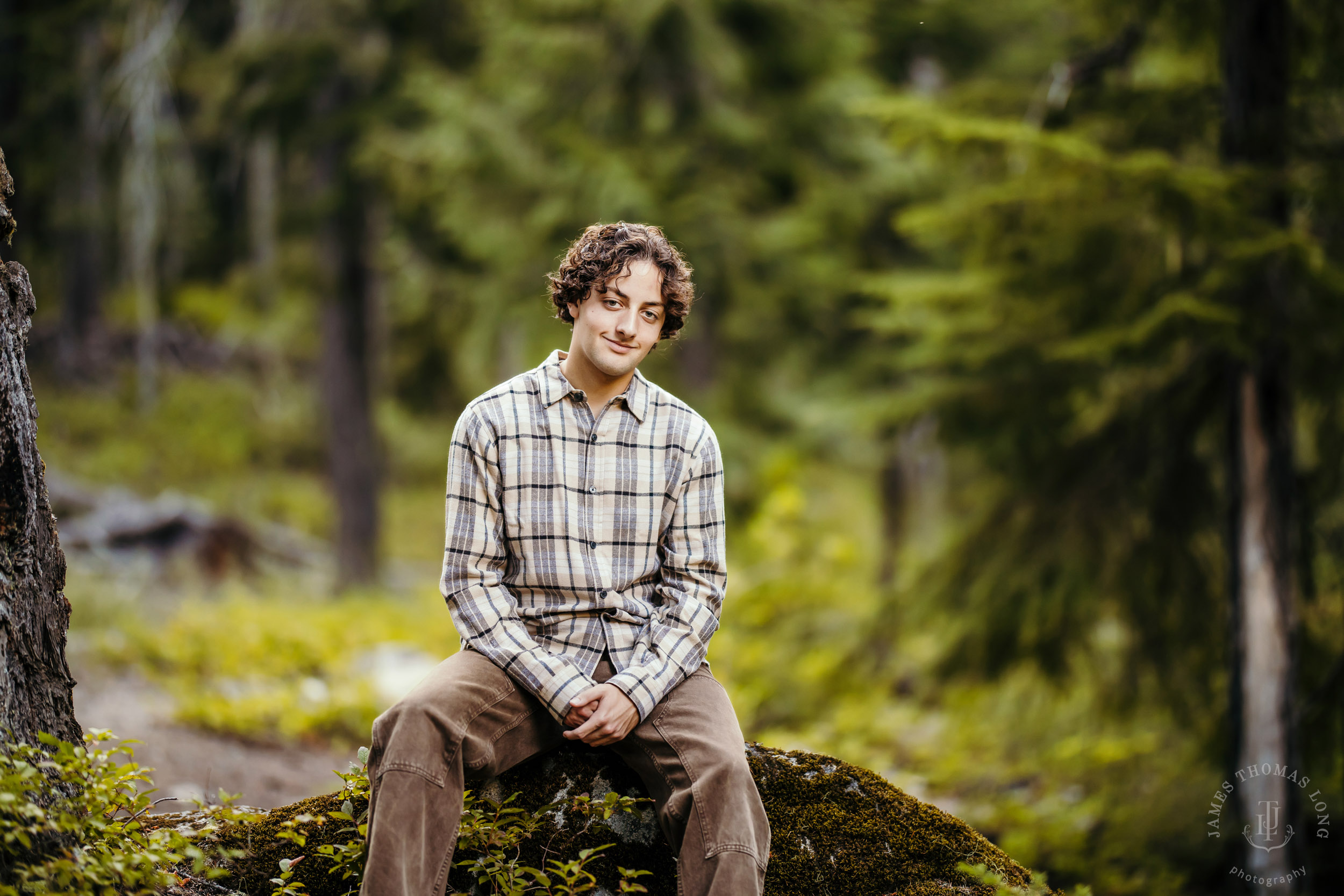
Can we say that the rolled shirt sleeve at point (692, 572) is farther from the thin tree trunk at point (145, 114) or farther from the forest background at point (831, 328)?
the thin tree trunk at point (145, 114)

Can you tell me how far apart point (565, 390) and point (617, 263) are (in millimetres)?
342

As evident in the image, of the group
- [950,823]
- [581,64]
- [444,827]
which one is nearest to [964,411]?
[950,823]

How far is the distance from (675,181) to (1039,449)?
4.36 m

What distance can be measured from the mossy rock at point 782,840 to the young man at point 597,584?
165 mm

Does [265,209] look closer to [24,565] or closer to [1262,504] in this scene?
[24,565]

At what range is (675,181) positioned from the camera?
9.05 m

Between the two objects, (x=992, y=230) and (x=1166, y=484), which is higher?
(x=992, y=230)

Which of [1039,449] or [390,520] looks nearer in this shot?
[1039,449]

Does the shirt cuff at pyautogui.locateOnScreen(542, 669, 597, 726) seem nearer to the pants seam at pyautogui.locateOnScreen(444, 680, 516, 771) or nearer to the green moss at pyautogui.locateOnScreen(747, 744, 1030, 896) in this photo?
the pants seam at pyautogui.locateOnScreen(444, 680, 516, 771)

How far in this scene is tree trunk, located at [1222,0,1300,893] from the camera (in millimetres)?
4816

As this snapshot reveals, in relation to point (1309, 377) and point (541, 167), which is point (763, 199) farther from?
point (1309, 377)

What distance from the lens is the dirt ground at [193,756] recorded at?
5047 mm

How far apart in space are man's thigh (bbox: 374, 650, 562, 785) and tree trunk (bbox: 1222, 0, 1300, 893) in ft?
12.6

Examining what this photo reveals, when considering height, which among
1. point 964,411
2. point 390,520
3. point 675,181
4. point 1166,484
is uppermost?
point 675,181
